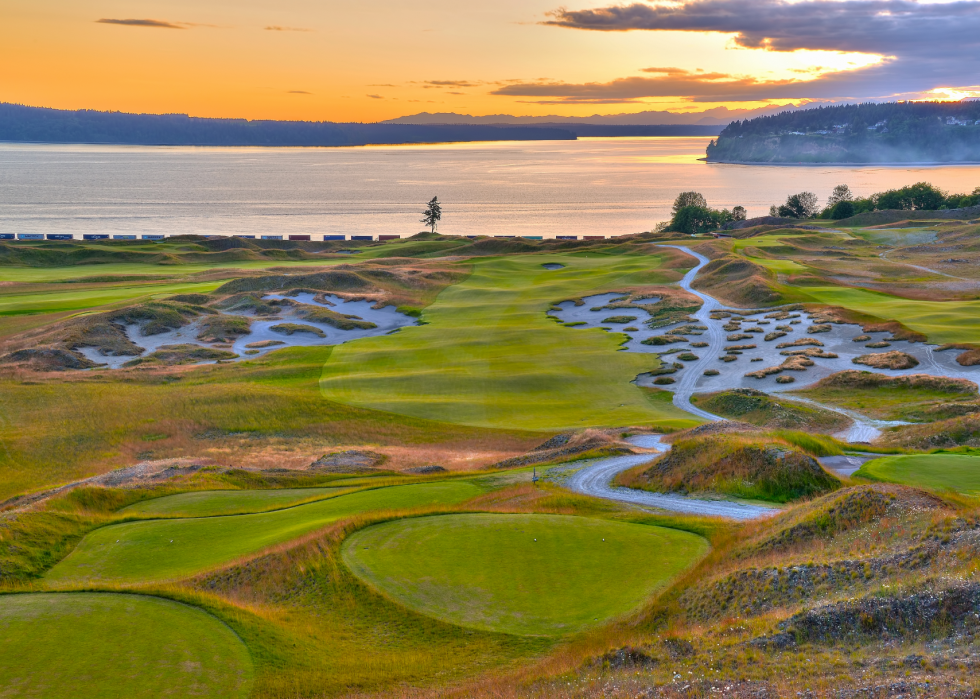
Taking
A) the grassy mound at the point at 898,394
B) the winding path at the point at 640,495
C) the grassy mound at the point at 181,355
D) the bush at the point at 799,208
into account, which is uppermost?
the bush at the point at 799,208

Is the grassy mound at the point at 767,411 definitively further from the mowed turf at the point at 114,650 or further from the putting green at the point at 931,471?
the mowed turf at the point at 114,650

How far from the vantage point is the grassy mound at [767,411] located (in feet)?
103

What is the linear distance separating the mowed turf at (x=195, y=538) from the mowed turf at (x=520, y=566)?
2.98m

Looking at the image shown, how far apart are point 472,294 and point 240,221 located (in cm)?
11909

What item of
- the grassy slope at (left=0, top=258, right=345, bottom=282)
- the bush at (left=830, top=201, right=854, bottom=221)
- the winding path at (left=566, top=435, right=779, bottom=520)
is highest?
the bush at (left=830, top=201, right=854, bottom=221)

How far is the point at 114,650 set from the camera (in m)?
11.9

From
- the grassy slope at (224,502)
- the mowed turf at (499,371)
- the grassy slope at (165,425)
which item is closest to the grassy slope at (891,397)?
the mowed turf at (499,371)

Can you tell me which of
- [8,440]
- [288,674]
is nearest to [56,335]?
[8,440]

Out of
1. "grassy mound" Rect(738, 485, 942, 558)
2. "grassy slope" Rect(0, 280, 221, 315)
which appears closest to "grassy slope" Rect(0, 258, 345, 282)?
"grassy slope" Rect(0, 280, 221, 315)

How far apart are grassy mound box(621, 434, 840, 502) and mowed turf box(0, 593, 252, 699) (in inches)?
568

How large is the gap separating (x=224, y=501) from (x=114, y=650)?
38.4 feet

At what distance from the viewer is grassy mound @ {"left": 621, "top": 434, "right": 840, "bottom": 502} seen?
821 inches

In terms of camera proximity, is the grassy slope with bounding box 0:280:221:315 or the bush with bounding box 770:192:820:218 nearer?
the grassy slope with bounding box 0:280:221:315

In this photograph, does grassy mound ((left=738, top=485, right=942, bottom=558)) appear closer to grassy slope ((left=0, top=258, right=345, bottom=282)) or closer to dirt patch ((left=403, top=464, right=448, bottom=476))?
dirt patch ((left=403, top=464, right=448, bottom=476))
